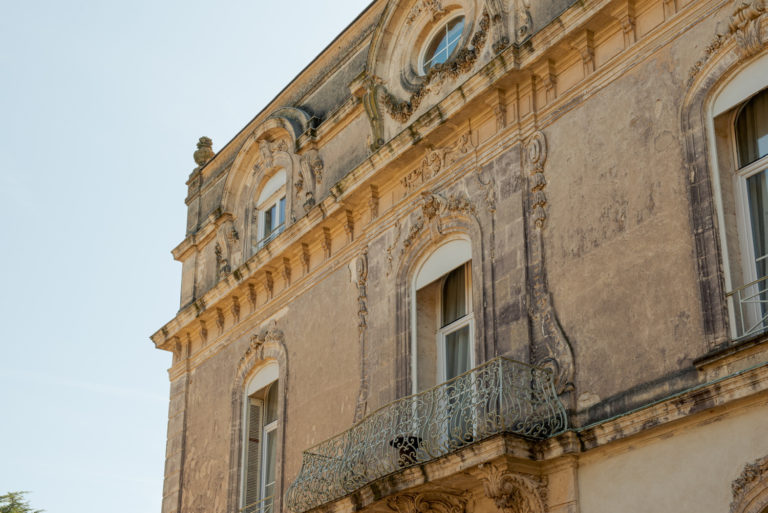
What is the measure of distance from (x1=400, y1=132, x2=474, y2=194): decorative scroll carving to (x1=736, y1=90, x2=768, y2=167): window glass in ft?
11.1

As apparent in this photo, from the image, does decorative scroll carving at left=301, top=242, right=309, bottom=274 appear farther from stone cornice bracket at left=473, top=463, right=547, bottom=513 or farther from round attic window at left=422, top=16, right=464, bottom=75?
stone cornice bracket at left=473, top=463, right=547, bottom=513

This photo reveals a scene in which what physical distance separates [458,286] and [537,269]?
1638 mm

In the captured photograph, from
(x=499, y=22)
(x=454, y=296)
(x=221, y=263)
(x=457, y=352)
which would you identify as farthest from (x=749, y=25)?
(x=221, y=263)

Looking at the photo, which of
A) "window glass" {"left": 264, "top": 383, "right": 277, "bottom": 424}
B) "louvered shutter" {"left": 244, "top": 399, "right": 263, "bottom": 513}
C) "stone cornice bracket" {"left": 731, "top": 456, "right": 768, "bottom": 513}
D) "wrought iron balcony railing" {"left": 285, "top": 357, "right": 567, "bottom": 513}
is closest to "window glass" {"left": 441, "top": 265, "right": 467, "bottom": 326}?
"wrought iron balcony railing" {"left": 285, "top": 357, "right": 567, "bottom": 513}

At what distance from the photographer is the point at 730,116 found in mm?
9492

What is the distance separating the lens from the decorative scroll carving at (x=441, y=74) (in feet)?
40.9

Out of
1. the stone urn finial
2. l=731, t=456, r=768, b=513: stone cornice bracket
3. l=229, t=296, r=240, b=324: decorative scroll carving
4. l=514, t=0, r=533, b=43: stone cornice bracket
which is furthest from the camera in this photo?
the stone urn finial

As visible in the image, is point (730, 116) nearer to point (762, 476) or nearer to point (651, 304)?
point (651, 304)

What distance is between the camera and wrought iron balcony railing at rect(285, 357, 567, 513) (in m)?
9.89

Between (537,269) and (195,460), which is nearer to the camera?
(537,269)

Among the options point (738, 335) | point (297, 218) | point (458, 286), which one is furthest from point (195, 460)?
point (738, 335)

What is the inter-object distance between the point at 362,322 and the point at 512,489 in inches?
162

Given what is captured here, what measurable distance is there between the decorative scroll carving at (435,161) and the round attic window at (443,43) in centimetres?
Result: 129

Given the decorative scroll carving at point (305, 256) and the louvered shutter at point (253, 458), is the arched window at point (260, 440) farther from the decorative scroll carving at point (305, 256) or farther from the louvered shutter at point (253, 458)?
the decorative scroll carving at point (305, 256)
